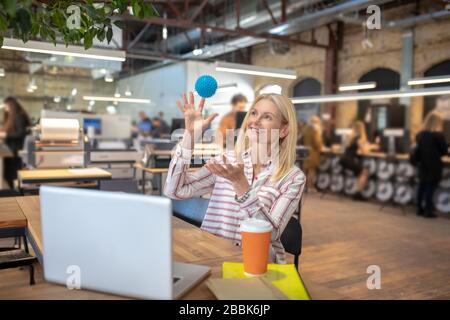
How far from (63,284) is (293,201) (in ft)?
2.91

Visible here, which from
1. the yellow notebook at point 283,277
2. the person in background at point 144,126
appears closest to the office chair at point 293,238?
the yellow notebook at point 283,277

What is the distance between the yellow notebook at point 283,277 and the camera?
0.99 m

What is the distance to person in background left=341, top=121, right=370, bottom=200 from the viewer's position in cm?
788

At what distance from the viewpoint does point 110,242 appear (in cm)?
91

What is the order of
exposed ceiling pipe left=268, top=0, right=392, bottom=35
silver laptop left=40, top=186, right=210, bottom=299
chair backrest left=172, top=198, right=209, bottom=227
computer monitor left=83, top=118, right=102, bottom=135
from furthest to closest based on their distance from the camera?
1. computer monitor left=83, top=118, right=102, bottom=135
2. exposed ceiling pipe left=268, top=0, right=392, bottom=35
3. chair backrest left=172, top=198, right=209, bottom=227
4. silver laptop left=40, top=186, right=210, bottom=299

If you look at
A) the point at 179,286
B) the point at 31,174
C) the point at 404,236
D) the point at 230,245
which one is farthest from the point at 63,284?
the point at 404,236

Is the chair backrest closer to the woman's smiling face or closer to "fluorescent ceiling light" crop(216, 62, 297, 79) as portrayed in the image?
the woman's smiling face

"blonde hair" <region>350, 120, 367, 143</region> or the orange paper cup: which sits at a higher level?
"blonde hair" <region>350, 120, 367, 143</region>

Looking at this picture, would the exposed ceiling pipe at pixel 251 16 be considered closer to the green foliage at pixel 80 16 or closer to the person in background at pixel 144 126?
the person in background at pixel 144 126

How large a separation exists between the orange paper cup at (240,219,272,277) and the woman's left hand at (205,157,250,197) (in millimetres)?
279

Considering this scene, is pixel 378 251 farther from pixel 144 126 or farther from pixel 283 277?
pixel 144 126

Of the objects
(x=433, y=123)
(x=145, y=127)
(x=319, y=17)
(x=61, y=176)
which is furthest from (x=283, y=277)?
(x=145, y=127)

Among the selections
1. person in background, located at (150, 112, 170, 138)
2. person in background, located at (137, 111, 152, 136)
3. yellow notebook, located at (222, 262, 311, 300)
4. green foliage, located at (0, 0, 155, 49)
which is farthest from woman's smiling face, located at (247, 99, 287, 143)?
person in background, located at (137, 111, 152, 136)

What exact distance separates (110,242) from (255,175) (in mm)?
1006
